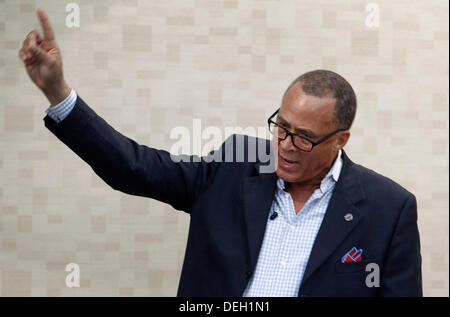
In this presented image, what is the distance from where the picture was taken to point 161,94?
3.79 metres

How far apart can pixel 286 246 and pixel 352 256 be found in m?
0.23

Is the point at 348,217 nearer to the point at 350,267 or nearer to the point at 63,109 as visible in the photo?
the point at 350,267

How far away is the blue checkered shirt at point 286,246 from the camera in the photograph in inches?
95.0

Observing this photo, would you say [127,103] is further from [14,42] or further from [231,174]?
[231,174]

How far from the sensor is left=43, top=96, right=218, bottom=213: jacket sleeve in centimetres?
223

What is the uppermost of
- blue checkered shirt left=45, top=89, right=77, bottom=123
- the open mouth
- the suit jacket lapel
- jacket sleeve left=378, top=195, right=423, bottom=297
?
blue checkered shirt left=45, top=89, right=77, bottom=123

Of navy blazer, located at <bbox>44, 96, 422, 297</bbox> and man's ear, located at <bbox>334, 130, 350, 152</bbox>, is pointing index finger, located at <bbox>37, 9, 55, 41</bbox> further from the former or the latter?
man's ear, located at <bbox>334, 130, 350, 152</bbox>

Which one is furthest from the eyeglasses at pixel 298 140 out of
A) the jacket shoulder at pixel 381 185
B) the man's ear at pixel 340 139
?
the jacket shoulder at pixel 381 185

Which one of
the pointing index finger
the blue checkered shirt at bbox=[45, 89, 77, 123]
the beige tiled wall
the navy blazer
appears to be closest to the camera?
the pointing index finger

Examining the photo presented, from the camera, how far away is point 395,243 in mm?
2500

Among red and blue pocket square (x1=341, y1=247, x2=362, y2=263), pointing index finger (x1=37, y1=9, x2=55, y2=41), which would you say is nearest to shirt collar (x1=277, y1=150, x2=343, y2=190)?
red and blue pocket square (x1=341, y1=247, x2=362, y2=263)

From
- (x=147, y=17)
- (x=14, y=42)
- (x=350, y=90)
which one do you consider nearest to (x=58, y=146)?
(x=14, y=42)

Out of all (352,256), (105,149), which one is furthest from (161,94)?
(352,256)

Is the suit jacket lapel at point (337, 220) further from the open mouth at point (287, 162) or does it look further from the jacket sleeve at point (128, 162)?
the jacket sleeve at point (128, 162)
